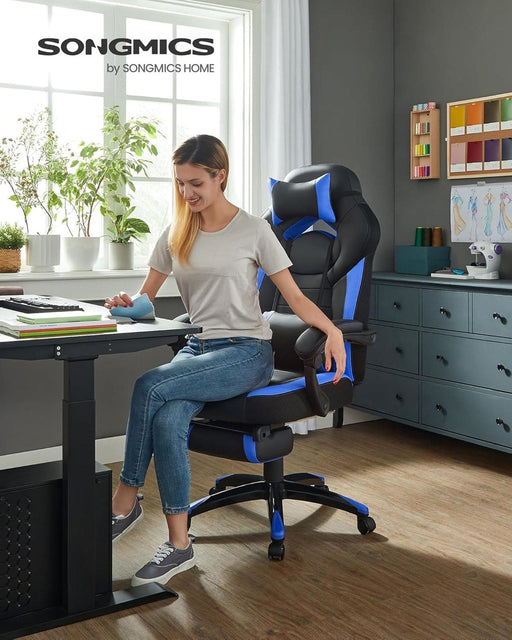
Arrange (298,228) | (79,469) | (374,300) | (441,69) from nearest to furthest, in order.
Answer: (79,469) < (298,228) < (374,300) < (441,69)

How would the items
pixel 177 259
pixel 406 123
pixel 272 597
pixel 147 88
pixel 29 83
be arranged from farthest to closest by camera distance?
1. pixel 406 123
2. pixel 147 88
3. pixel 29 83
4. pixel 177 259
5. pixel 272 597

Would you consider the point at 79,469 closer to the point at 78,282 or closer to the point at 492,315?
the point at 78,282

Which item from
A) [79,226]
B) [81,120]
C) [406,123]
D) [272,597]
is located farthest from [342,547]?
[406,123]

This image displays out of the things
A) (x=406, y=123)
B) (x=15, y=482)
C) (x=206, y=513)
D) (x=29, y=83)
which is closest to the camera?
(x=15, y=482)

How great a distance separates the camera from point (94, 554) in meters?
2.12

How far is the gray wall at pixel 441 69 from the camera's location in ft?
12.7

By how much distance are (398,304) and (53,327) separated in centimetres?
223

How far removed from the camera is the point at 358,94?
4.28 m

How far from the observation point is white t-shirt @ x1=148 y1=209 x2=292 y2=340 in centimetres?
250

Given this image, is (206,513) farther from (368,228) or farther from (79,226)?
(79,226)

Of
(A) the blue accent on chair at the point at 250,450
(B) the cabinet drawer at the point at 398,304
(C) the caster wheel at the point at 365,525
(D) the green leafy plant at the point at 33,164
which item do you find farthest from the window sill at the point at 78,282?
(C) the caster wheel at the point at 365,525

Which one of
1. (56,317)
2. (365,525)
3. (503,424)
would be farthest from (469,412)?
(56,317)

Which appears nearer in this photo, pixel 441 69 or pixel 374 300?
pixel 374 300

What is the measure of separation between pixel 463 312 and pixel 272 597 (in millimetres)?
1734
